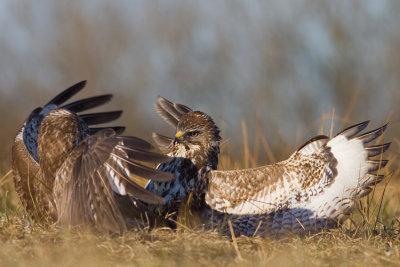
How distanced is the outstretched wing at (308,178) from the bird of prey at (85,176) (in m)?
0.83

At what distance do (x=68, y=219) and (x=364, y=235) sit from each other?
2279mm

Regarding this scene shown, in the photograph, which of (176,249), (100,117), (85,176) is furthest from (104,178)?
(100,117)

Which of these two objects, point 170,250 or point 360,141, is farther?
point 360,141

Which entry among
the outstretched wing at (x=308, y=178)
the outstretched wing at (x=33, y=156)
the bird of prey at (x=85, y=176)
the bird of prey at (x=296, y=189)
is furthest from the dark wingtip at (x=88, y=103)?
the outstretched wing at (x=308, y=178)

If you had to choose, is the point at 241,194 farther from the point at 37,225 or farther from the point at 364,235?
the point at 37,225

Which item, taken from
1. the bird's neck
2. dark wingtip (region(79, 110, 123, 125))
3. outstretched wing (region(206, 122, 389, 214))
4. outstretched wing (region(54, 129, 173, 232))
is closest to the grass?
outstretched wing (region(54, 129, 173, 232))

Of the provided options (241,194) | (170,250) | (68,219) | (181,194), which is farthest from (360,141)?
(68,219)

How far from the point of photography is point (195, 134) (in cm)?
492

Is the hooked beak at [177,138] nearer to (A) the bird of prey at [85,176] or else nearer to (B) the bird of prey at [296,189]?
(B) the bird of prey at [296,189]

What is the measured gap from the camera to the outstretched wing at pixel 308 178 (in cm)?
457

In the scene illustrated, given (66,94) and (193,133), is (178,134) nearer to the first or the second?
(193,133)

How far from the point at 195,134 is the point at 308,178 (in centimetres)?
107

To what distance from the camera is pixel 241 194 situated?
15.2ft

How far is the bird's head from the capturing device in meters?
4.89
